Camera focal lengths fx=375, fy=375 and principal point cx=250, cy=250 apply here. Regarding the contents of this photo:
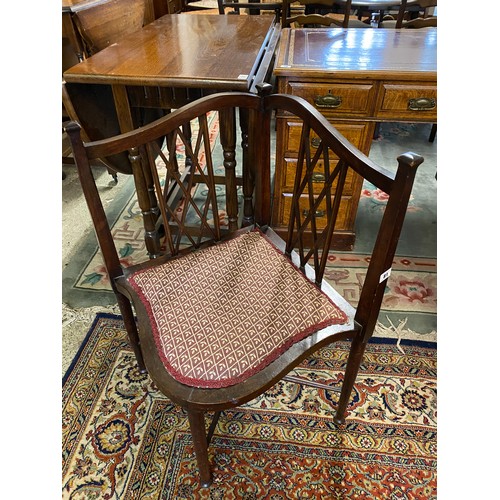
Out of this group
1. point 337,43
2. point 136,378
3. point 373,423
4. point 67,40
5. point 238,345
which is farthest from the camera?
point 67,40

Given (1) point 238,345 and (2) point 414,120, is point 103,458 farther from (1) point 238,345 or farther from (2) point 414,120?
(2) point 414,120

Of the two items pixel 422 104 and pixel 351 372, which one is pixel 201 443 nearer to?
pixel 351 372

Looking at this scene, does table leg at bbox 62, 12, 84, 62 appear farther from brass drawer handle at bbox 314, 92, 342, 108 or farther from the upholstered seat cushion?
the upholstered seat cushion

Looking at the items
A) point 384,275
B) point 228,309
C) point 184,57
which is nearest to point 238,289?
point 228,309

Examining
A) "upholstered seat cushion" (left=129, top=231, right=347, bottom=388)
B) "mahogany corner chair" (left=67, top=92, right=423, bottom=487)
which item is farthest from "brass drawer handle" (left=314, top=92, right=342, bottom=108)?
"upholstered seat cushion" (left=129, top=231, right=347, bottom=388)

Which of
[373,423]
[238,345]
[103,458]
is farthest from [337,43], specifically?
[103,458]

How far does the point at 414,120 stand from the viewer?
4.60 feet

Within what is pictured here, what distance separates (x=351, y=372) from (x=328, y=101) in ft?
3.11

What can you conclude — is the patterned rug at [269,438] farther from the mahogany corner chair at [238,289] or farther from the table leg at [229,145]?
the table leg at [229,145]

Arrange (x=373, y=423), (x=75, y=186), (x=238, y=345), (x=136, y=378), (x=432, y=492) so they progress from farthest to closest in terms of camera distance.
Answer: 1. (x=75, y=186)
2. (x=136, y=378)
3. (x=373, y=423)
4. (x=432, y=492)
5. (x=238, y=345)

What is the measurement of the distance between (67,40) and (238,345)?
7.04 ft

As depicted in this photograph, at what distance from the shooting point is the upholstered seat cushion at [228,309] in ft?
2.68

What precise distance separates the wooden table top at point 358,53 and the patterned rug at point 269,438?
1020 mm

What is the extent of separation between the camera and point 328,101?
54.2 inches
